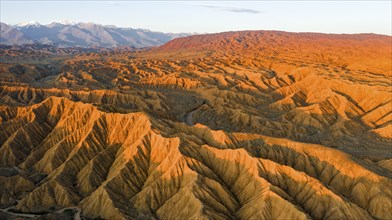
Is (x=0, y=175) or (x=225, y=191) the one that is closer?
(x=225, y=191)

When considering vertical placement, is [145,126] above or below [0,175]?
above

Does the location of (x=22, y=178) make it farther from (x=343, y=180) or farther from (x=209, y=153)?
(x=343, y=180)

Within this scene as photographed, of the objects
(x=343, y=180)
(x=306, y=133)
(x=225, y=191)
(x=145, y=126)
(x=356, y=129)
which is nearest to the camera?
(x=225, y=191)

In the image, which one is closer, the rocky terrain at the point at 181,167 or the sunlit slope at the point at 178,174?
the sunlit slope at the point at 178,174

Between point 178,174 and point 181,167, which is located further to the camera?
point 181,167

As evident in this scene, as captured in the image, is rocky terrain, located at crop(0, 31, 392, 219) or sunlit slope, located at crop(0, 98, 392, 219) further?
rocky terrain, located at crop(0, 31, 392, 219)

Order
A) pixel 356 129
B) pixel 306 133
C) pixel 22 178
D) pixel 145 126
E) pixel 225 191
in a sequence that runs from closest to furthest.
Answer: pixel 225 191 < pixel 22 178 < pixel 145 126 < pixel 306 133 < pixel 356 129

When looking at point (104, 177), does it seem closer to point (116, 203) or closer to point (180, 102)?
point (116, 203)

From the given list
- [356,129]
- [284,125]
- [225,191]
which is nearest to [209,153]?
[225,191]

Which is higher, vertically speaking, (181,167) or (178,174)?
(181,167)

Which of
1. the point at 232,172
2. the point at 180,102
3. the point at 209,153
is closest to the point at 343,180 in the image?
the point at 232,172
